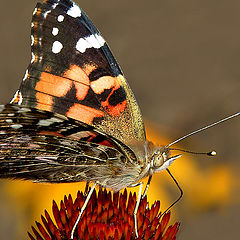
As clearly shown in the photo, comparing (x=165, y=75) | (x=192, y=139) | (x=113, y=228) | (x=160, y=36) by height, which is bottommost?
(x=113, y=228)

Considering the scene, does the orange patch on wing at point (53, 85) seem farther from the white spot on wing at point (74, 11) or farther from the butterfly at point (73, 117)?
the white spot on wing at point (74, 11)

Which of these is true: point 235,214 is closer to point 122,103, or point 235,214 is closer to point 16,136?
point 122,103

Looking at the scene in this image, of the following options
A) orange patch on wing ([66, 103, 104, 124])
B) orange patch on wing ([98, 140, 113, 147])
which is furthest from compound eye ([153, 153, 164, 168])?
orange patch on wing ([66, 103, 104, 124])

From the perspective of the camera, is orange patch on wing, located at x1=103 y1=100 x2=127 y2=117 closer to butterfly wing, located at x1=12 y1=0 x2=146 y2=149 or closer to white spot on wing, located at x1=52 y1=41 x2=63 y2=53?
butterfly wing, located at x1=12 y1=0 x2=146 y2=149

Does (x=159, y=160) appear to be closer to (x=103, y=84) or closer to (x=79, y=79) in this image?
(x=103, y=84)

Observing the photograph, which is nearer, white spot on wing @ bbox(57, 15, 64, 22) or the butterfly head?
the butterfly head

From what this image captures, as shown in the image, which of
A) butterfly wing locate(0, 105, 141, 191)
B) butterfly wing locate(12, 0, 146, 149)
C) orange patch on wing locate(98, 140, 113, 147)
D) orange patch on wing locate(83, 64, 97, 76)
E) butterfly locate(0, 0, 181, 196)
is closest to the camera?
butterfly wing locate(0, 105, 141, 191)

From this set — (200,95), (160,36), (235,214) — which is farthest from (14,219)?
(160,36)

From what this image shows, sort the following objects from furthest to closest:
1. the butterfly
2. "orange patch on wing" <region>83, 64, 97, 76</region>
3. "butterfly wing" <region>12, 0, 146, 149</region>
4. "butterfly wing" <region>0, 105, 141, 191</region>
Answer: "orange patch on wing" <region>83, 64, 97, 76</region> → "butterfly wing" <region>12, 0, 146, 149</region> → the butterfly → "butterfly wing" <region>0, 105, 141, 191</region>
